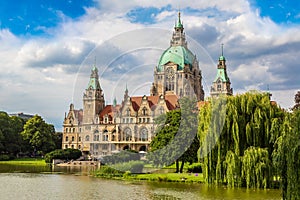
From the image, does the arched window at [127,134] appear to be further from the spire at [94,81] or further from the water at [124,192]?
the water at [124,192]

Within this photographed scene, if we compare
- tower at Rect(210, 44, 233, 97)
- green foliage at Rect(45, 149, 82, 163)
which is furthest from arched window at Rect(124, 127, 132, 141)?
tower at Rect(210, 44, 233, 97)

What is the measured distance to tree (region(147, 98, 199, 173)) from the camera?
3991cm

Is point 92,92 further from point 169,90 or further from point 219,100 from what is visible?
point 219,100

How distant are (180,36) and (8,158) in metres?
42.5

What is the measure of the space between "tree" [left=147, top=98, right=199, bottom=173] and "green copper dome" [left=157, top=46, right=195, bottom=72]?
41.3 metres

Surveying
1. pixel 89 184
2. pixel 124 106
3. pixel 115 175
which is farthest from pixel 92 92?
pixel 89 184

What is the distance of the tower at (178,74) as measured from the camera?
271ft

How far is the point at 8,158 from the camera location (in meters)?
69.4

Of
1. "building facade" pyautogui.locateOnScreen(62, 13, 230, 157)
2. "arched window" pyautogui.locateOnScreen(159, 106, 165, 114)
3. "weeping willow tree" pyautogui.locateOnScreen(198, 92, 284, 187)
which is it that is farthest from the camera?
"building facade" pyautogui.locateOnScreen(62, 13, 230, 157)

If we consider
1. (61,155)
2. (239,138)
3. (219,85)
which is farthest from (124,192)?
(219,85)

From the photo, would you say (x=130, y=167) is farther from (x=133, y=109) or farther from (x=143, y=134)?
(x=133, y=109)

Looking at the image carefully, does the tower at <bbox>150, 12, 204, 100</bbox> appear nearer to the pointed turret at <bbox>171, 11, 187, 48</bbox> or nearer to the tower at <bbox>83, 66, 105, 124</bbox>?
the pointed turret at <bbox>171, 11, 187, 48</bbox>

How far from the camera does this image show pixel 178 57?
279ft

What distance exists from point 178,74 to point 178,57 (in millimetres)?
4090
